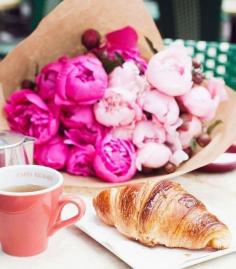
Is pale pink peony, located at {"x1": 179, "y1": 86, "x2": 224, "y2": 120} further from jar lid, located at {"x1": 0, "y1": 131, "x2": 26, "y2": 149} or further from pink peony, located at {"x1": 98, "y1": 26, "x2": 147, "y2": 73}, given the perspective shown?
jar lid, located at {"x1": 0, "y1": 131, "x2": 26, "y2": 149}

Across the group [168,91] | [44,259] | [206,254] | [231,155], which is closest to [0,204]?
[44,259]

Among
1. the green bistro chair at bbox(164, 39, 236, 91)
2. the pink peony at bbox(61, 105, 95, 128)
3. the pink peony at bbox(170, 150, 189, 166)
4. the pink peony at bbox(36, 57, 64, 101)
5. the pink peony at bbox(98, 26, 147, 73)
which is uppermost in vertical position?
the pink peony at bbox(98, 26, 147, 73)

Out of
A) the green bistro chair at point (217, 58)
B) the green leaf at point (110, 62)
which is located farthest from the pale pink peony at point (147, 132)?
the green bistro chair at point (217, 58)

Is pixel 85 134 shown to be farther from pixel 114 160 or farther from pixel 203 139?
pixel 203 139

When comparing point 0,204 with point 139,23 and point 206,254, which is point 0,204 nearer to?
point 206,254

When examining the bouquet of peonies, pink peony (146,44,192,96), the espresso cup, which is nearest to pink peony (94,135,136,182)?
the bouquet of peonies
